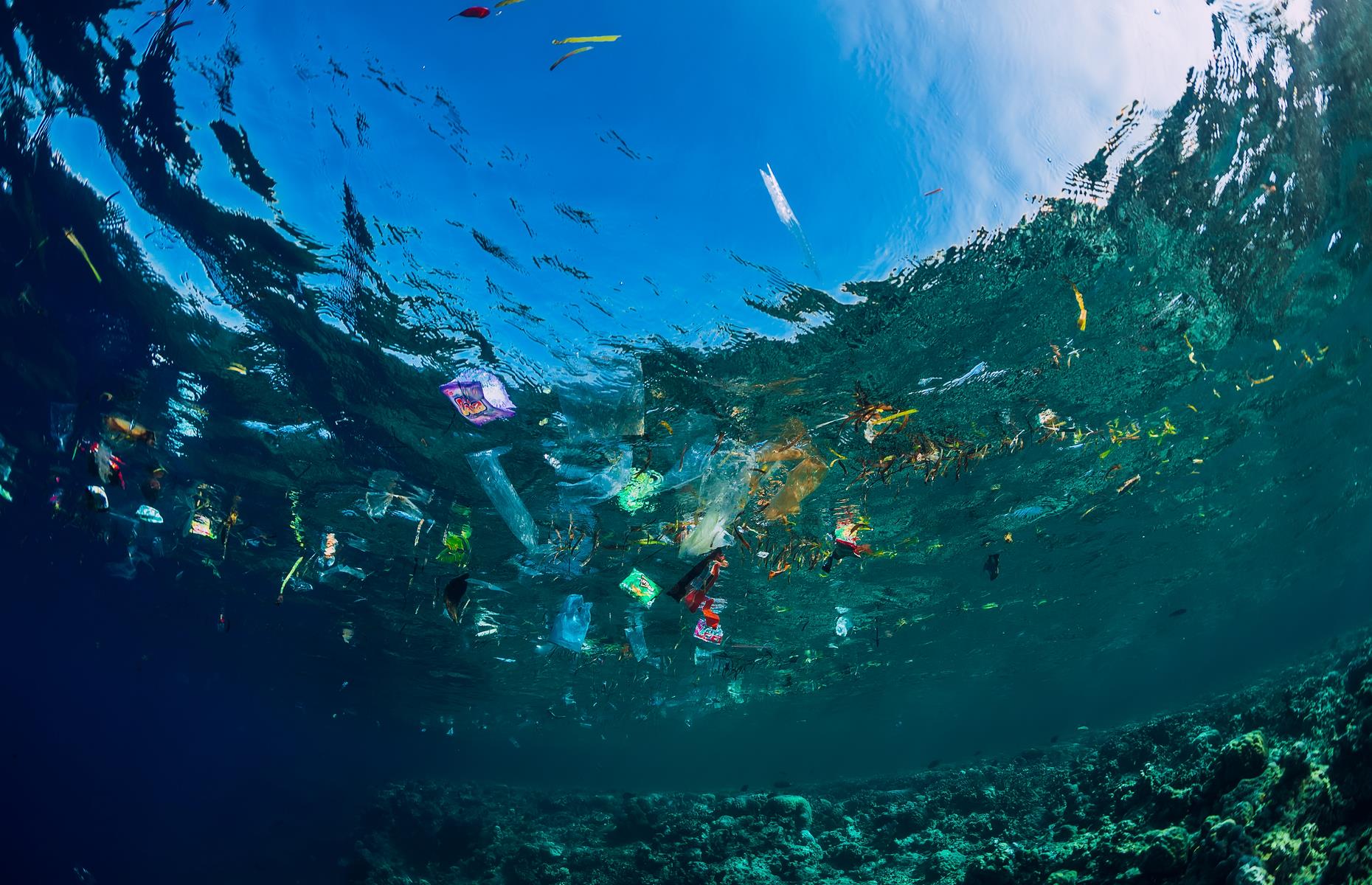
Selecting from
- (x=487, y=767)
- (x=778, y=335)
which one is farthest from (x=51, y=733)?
(x=778, y=335)

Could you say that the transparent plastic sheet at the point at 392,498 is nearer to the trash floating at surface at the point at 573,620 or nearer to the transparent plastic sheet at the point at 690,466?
the transparent plastic sheet at the point at 690,466

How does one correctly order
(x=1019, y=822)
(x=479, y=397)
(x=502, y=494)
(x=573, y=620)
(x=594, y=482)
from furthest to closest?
(x=573, y=620) → (x=502, y=494) → (x=594, y=482) → (x=1019, y=822) → (x=479, y=397)

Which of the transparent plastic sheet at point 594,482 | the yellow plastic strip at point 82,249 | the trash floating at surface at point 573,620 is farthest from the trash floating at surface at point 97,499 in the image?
the trash floating at surface at point 573,620

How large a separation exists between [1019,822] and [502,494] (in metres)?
15.1

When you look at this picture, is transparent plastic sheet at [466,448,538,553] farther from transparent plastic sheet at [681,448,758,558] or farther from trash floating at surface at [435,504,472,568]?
transparent plastic sheet at [681,448,758,558]

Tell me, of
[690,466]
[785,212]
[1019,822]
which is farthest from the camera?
[690,466]

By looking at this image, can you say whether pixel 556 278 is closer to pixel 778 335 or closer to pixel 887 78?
pixel 778 335

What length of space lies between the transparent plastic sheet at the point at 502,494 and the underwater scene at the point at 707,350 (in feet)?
0.49

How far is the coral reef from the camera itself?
459cm

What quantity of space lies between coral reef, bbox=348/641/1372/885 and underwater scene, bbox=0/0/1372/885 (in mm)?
91

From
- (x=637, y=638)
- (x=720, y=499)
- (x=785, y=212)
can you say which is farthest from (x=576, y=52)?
(x=637, y=638)

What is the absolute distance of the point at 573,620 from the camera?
820 inches

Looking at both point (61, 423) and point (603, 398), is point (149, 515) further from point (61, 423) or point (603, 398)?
point (603, 398)

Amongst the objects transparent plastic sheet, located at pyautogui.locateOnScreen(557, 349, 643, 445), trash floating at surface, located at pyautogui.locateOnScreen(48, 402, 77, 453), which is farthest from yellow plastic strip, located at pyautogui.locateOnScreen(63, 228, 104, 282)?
transparent plastic sheet, located at pyautogui.locateOnScreen(557, 349, 643, 445)
